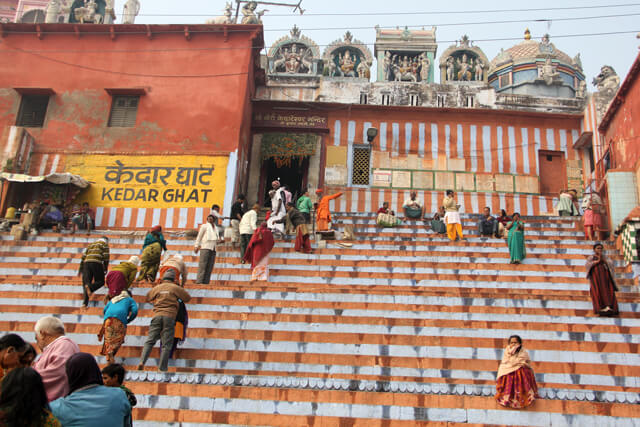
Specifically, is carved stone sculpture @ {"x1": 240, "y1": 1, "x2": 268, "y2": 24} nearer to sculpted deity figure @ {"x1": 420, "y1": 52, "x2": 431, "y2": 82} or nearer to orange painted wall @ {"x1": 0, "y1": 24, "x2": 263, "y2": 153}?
orange painted wall @ {"x1": 0, "y1": 24, "x2": 263, "y2": 153}

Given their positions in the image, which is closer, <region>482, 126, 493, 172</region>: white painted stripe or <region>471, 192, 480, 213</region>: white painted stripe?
<region>471, 192, 480, 213</region>: white painted stripe

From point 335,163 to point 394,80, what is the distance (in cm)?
394

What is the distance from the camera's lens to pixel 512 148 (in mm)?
19219

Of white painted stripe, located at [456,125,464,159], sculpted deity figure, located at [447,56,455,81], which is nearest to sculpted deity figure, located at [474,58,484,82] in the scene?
sculpted deity figure, located at [447,56,455,81]

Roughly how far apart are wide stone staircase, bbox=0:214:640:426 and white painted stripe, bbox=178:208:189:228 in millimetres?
3022

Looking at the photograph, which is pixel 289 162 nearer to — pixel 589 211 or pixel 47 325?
pixel 589 211

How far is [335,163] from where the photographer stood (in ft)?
62.3

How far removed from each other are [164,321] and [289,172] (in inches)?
509

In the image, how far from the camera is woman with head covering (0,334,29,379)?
4.22 m

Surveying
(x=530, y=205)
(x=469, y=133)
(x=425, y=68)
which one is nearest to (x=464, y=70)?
(x=425, y=68)

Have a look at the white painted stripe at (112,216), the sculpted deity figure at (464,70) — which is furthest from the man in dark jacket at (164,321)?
the sculpted deity figure at (464,70)

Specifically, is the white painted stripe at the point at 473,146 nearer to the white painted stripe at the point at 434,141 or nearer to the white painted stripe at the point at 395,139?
the white painted stripe at the point at 434,141

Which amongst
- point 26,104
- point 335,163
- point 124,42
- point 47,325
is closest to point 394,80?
point 335,163

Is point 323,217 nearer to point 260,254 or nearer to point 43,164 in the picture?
point 260,254
